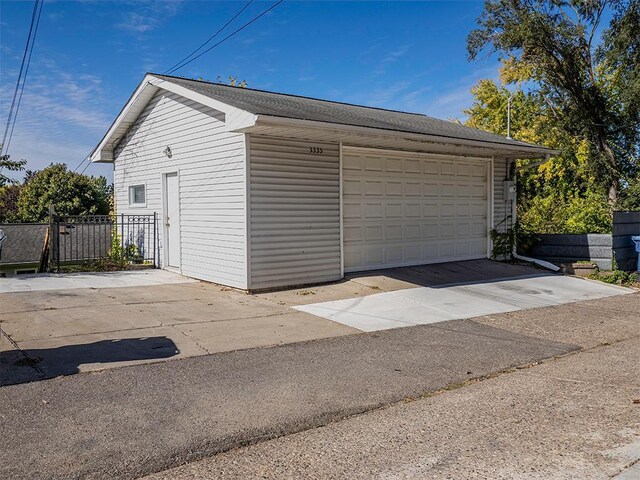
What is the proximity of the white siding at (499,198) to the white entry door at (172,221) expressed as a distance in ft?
26.2

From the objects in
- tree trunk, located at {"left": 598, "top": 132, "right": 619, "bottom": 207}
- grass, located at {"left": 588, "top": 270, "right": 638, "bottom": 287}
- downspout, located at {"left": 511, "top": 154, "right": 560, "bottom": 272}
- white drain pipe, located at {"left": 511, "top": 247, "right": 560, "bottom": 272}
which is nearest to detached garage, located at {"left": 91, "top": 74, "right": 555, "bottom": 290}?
downspout, located at {"left": 511, "top": 154, "right": 560, "bottom": 272}

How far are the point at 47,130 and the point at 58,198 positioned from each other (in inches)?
169

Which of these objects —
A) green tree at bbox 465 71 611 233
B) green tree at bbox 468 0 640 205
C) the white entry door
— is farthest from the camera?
green tree at bbox 468 0 640 205

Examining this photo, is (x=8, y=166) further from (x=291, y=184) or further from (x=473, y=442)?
(x=473, y=442)

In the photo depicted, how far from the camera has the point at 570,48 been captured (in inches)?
802

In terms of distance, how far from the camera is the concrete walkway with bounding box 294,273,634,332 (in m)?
7.65

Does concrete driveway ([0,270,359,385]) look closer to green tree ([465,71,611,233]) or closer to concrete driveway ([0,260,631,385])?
concrete driveway ([0,260,631,385])

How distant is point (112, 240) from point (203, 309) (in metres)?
6.84

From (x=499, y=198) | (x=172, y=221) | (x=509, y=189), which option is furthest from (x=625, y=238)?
(x=172, y=221)

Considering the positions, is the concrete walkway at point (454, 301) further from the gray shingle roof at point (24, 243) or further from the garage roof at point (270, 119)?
the gray shingle roof at point (24, 243)

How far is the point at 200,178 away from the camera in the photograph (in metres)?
10.3

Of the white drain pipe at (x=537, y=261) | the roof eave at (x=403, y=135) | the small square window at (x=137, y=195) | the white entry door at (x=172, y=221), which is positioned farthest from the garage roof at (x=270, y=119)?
the white drain pipe at (x=537, y=261)

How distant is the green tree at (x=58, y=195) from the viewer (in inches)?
921

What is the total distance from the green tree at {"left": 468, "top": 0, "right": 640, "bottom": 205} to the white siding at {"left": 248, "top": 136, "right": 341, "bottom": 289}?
45.0 ft
